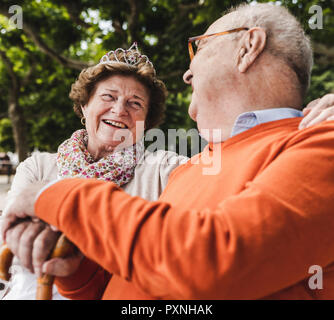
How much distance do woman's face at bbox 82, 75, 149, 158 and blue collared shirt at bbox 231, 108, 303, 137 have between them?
49.2 inches

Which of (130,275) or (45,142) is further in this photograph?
(45,142)

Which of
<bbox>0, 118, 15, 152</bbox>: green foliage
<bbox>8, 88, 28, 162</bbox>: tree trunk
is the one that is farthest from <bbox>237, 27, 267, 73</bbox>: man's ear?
<bbox>0, 118, 15, 152</bbox>: green foliage

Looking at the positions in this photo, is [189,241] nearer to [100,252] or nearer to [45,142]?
[100,252]

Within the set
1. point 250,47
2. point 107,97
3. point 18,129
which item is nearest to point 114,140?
point 107,97

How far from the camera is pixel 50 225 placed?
996 mm

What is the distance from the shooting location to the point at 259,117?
4.11 ft

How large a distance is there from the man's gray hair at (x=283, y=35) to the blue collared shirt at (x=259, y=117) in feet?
0.47

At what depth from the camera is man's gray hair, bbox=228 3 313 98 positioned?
4.24 feet

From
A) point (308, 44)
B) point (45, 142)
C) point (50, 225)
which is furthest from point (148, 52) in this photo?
point (45, 142)

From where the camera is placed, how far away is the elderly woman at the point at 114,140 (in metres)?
2.21

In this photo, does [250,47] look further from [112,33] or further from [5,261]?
[112,33]

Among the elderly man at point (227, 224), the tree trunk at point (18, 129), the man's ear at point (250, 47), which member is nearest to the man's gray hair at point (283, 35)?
the man's ear at point (250, 47)
